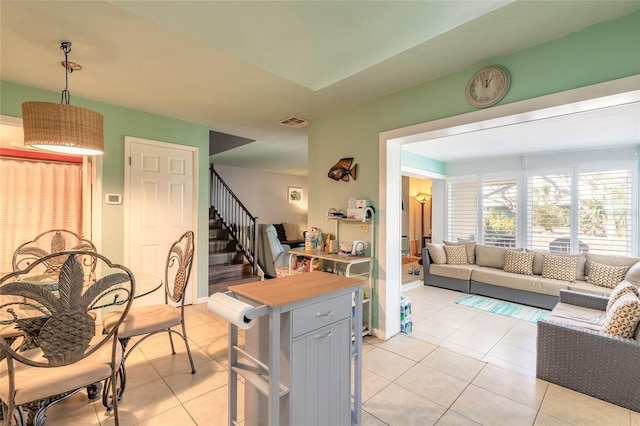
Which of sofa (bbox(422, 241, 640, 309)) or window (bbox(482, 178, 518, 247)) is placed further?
window (bbox(482, 178, 518, 247))

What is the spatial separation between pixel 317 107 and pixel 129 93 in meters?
2.02

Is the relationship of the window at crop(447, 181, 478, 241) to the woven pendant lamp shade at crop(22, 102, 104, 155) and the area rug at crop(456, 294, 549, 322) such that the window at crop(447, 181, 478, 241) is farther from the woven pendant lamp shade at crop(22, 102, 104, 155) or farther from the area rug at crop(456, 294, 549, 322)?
the woven pendant lamp shade at crop(22, 102, 104, 155)

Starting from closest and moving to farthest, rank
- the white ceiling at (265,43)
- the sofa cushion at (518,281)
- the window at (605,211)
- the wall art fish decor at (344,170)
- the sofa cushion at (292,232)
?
the white ceiling at (265,43)
the wall art fish decor at (344,170)
the sofa cushion at (518,281)
the window at (605,211)
the sofa cushion at (292,232)

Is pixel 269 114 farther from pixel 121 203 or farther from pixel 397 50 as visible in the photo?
pixel 121 203

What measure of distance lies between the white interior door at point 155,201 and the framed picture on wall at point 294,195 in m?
5.19

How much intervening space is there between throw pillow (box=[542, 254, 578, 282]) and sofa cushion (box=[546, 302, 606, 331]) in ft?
4.38

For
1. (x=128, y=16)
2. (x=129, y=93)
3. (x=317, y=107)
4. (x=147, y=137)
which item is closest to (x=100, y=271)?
(x=147, y=137)

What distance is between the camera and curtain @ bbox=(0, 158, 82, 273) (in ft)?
12.0

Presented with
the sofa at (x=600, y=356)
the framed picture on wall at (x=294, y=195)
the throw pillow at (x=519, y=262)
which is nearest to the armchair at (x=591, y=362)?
the sofa at (x=600, y=356)

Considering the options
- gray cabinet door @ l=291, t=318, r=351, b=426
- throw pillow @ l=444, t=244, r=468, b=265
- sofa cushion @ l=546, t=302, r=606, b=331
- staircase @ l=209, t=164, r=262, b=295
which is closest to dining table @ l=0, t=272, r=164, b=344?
gray cabinet door @ l=291, t=318, r=351, b=426

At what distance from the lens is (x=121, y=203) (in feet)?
11.3

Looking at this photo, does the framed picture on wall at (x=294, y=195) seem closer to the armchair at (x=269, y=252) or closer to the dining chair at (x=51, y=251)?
the armchair at (x=269, y=252)

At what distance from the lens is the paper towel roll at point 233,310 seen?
1282 millimetres

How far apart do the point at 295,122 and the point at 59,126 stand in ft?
8.36
